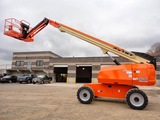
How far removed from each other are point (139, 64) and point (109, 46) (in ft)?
7.43

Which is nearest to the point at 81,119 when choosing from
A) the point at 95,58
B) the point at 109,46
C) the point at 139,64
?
the point at 139,64

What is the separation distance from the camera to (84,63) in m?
34.9

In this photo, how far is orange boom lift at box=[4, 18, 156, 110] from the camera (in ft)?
25.1

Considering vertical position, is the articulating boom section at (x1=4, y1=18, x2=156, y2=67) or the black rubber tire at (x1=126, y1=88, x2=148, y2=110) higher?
the articulating boom section at (x1=4, y1=18, x2=156, y2=67)

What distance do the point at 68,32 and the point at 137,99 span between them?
6.37 metres

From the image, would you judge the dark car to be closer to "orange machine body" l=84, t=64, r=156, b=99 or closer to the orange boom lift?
the orange boom lift

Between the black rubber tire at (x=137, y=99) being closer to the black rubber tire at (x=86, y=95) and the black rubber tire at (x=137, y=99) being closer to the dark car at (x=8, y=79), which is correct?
the black rubber tire at (x=86, y=95)

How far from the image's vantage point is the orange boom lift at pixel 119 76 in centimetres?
766

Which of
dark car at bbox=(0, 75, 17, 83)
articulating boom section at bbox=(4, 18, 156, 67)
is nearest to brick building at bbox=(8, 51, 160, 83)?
dark car at bbox=(0, 75, 17, 83)

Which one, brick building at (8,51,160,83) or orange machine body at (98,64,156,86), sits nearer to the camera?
orange machine body at (98,64,156,86)

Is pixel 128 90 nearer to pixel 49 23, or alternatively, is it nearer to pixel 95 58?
pixel 49 23

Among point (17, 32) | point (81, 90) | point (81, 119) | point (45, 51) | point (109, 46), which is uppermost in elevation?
point (45, 51)

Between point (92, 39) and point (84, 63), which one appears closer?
point (92, 39)

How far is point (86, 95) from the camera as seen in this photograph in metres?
8.87
